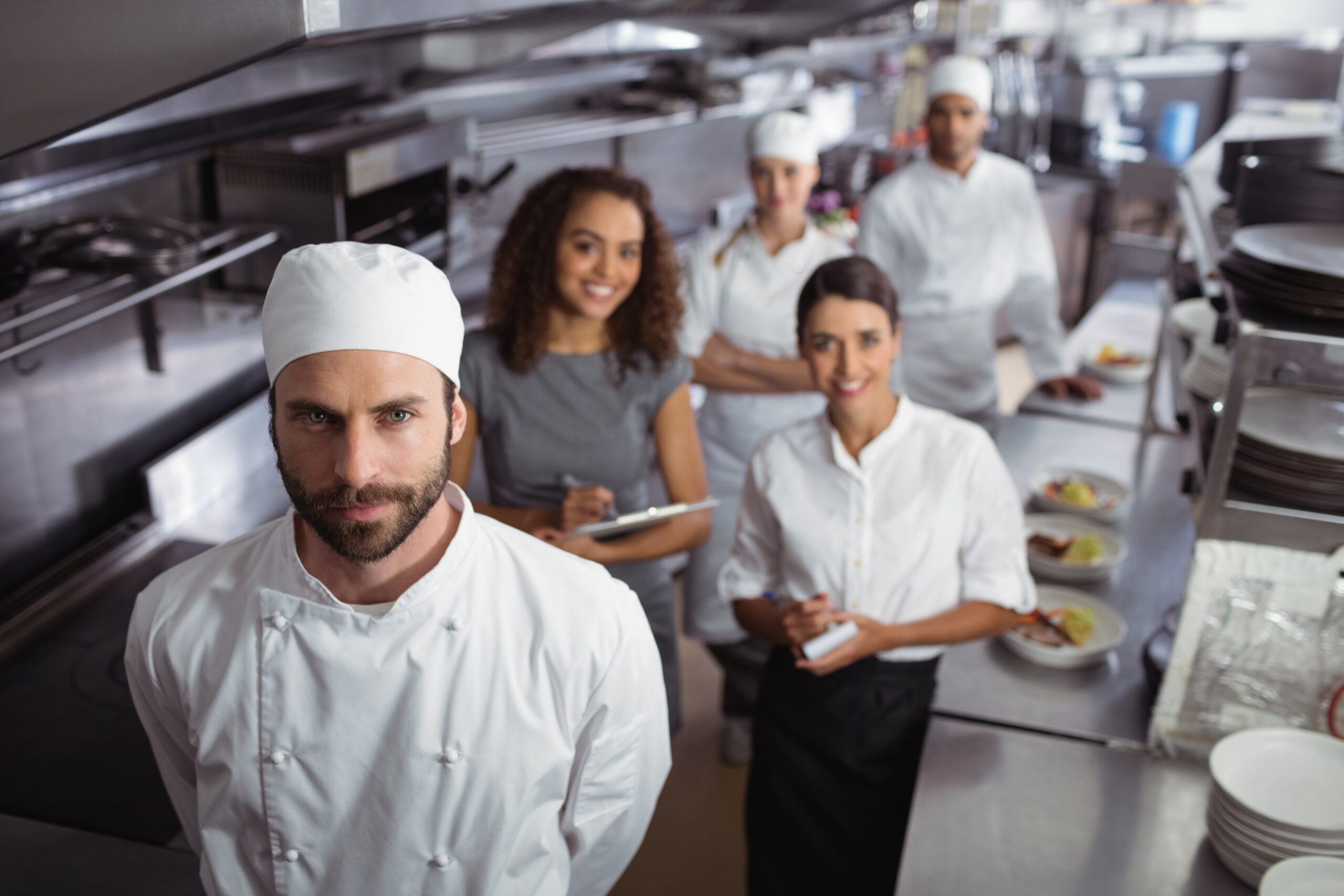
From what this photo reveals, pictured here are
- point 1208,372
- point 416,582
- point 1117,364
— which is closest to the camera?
point 416,582

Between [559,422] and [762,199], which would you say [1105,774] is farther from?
[762,199]

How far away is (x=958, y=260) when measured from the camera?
3.07 metres

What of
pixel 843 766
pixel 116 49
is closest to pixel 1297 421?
pixel 843 766

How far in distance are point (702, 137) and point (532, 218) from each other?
3636 mm

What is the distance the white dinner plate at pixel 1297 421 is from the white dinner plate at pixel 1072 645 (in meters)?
0.52

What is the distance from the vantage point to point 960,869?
152 centimetres

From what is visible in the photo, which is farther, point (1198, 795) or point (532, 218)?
point (532, 218)

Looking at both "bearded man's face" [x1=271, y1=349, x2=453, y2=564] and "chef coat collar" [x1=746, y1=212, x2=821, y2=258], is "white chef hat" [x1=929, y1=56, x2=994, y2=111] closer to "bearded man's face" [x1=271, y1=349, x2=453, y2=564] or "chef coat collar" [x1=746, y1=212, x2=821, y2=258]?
"chef coat collar" [x1=746, y1=212, x2=821, y2=258]

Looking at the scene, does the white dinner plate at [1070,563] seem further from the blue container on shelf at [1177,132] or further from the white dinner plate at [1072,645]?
the blue container on shelf at [1177,132]

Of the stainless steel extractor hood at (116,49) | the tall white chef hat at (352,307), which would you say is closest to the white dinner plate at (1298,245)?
the tall white chef hat at (352,307)

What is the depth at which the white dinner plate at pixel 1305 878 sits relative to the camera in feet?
4.19

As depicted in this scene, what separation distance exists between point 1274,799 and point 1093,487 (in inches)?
51.2

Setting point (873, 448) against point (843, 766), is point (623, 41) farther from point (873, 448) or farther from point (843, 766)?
point (843, 766)

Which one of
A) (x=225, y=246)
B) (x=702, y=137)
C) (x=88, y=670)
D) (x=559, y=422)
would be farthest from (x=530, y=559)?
(x=702, y=137)
